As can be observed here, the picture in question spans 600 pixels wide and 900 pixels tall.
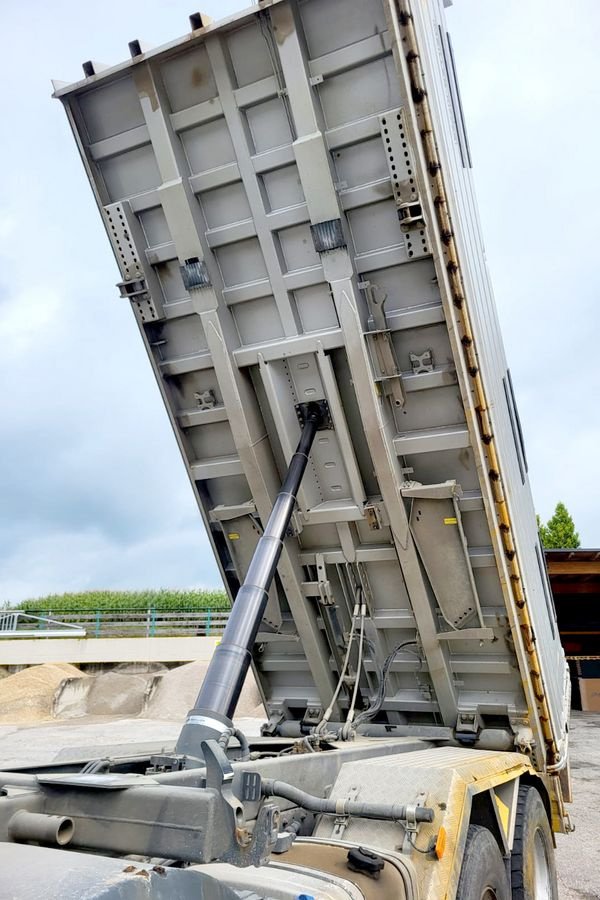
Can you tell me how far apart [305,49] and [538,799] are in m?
4.72

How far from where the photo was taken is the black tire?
3.90 metres

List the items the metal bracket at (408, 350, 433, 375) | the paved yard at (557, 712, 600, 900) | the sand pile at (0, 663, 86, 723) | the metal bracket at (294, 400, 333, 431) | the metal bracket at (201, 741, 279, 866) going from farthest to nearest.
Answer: the sand pile at (0, 663, 86, 723), the paved yard at (557, 712, 600, 900), the metal bracket at (294, 400, 333, 431), the metal bracket at (408, 350, 433, 375), the metal bracket at (201, 741, 279, 866)

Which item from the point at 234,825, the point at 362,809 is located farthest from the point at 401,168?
the point at 234,825

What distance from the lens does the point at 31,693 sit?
1766 centimetres

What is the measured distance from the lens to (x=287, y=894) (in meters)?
2.23

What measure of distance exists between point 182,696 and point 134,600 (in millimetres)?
13293

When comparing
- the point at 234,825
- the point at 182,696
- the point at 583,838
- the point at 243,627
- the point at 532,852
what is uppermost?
the point at 234,825

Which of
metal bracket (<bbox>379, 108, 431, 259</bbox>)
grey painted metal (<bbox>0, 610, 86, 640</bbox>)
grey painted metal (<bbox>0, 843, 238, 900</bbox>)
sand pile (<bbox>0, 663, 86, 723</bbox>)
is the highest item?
metal bracket (<bbox>379, 108, 431, 259</bbox>)

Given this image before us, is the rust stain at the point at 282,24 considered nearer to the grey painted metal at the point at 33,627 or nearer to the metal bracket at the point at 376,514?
the metal bracket at the point at 376,514

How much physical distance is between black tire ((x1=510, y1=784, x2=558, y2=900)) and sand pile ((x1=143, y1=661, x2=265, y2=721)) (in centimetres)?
1202

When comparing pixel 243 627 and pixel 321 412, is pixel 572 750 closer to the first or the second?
pixel 321 412

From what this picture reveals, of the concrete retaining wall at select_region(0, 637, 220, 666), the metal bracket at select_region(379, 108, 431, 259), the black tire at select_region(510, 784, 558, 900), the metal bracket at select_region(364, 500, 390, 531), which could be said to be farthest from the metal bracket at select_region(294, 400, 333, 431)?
the concrete retaining wall at select_region(0, 637, 220, 666)

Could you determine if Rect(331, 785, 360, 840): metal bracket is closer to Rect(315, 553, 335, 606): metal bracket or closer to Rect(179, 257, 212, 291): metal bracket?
Rect(315, 553, 335, 606): metal bracket

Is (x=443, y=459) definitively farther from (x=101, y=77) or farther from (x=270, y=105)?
(x=101, y=77)
